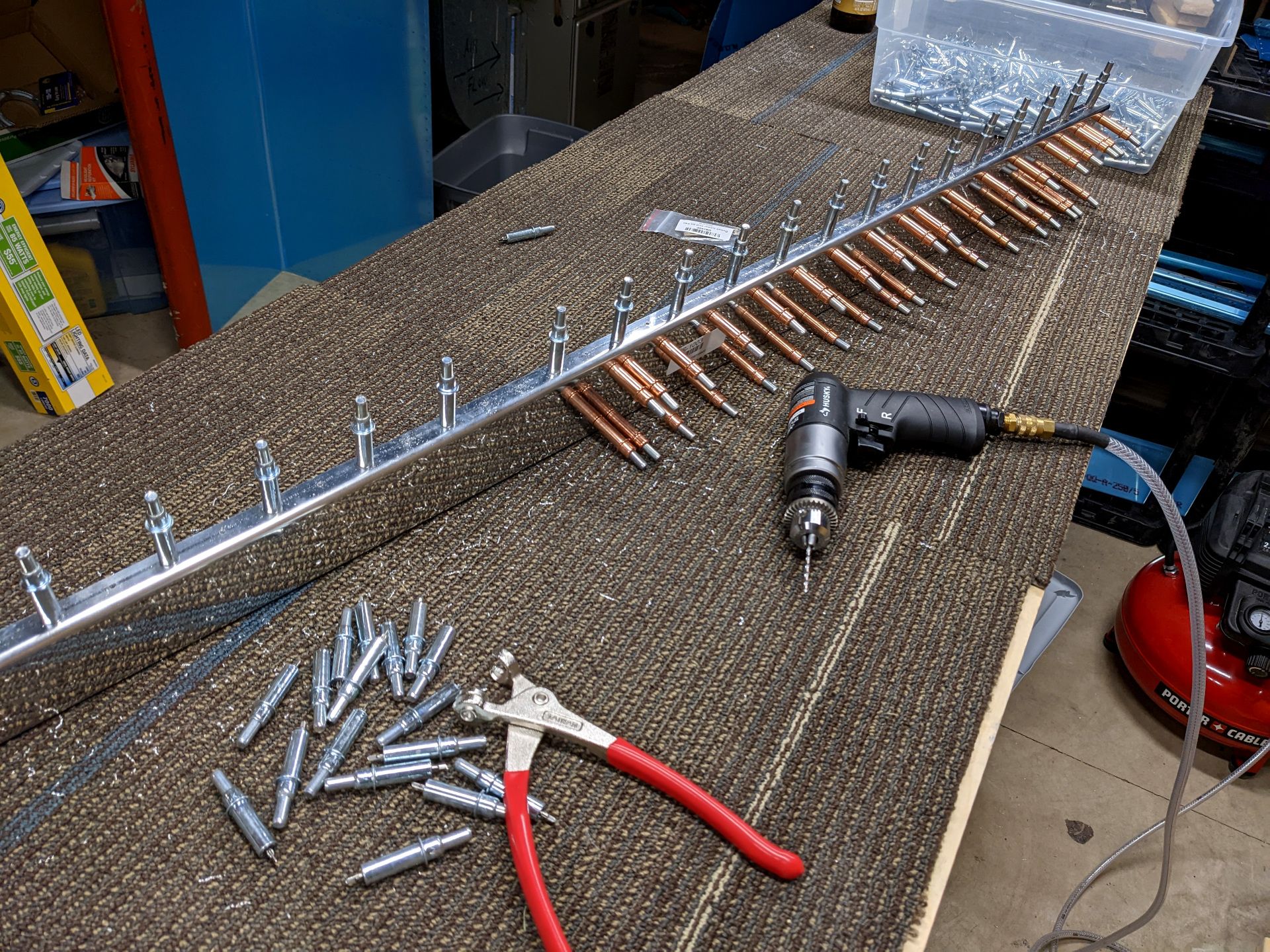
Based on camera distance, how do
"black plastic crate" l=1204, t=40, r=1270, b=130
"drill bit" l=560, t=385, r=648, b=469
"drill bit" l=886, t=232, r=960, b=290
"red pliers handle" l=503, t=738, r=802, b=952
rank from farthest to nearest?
"black plastic crate" l=1204, t=40, r=1270, b=130 → "drill bit" l=886, t=232, r=960, b=290 → "drill bit" l=560, t=385, r=648, b=469 → "red pliers handle" l=503, t=738, r=802, b=952

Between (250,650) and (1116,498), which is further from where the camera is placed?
(1116,498)

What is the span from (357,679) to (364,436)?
22 centimetres

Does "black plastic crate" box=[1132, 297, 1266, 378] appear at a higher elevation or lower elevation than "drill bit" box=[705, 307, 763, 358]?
lower

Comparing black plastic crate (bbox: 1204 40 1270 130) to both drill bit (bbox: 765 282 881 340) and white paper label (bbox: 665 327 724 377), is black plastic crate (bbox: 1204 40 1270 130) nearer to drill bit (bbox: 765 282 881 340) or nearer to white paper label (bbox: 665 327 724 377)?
drill bit (bbox: 765 282 881 340)

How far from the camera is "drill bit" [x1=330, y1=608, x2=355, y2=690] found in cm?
80

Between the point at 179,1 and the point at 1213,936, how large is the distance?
9.66 ft

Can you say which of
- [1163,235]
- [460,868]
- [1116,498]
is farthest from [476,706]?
[1116,498]

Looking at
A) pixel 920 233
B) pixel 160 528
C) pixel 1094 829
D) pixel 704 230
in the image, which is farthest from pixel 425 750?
pixel 1094 829

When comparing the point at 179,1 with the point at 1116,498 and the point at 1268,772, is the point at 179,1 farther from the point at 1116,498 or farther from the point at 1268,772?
the point at 1268,772

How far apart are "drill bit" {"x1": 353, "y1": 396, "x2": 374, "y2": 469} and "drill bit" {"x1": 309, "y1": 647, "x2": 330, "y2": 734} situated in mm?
179

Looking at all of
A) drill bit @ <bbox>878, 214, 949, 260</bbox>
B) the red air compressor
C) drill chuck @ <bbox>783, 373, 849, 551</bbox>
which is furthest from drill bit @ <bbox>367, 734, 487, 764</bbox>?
the red air compressor

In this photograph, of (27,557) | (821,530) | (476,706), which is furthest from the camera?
(821,530)

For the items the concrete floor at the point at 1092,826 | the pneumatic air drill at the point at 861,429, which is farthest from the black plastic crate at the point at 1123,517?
the pneumatic air drill at the point at 861,429

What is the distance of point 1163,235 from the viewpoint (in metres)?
1.62
